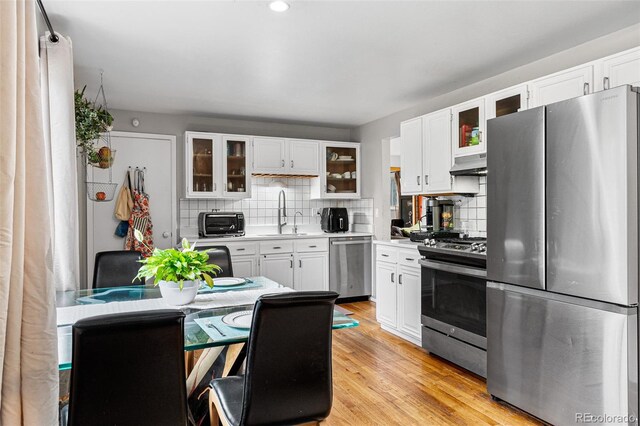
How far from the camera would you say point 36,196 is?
2.79 ft

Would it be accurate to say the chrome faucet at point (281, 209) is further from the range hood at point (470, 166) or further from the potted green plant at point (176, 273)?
the potted green plant at point (176, 273)

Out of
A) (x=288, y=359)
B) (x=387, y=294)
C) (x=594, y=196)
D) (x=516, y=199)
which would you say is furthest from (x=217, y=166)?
(x=594, y=196)

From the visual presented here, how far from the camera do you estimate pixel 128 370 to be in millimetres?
1423

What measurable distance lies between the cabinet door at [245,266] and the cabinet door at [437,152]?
220 centimetres

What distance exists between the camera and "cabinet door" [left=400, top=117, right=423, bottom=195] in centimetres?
416

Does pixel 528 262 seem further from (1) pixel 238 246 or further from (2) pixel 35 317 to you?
(1) pixel 238 246

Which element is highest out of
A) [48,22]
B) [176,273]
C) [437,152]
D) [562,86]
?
[48,22]

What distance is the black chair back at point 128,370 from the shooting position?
1355 mm

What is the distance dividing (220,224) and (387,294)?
213 centimetres

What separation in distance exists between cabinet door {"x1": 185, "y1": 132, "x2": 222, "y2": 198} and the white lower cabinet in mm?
2129

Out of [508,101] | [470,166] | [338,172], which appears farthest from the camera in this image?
[338,172]

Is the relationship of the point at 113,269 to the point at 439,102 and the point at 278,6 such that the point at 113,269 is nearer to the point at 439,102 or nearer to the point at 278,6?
the point at 278,6

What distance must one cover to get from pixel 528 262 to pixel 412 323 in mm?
1623

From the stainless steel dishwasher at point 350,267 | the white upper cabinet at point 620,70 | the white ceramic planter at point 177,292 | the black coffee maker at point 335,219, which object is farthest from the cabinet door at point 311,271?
the white upper cabinet at point 620,70
